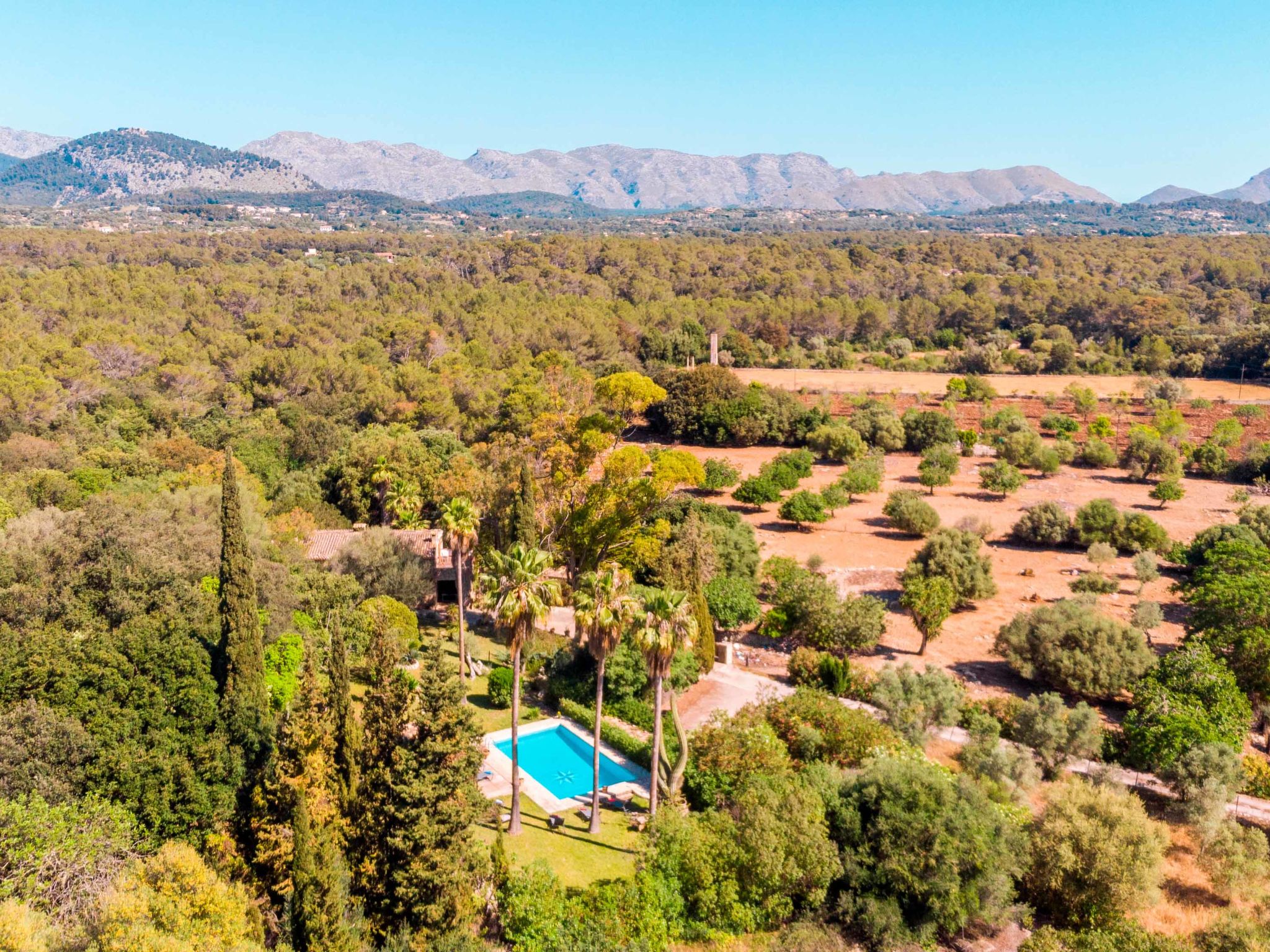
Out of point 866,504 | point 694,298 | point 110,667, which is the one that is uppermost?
point 694,298

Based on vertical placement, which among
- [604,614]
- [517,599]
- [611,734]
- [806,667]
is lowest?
[611,734]

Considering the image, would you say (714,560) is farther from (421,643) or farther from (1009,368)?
(1009,368)

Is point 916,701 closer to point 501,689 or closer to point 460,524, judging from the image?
point 501,689

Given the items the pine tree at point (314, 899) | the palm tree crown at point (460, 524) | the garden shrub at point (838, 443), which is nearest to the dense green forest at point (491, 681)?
the pine tree at point (314, 899)

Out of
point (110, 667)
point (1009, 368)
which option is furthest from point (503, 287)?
point (110, 667)

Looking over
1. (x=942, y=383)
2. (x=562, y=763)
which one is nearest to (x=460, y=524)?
(x=562, y=763)

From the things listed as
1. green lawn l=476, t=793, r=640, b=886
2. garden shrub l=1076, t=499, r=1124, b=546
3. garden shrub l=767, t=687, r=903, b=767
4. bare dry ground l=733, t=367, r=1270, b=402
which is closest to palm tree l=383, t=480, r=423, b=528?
green lawn l=476, t=793, r=640, b=886

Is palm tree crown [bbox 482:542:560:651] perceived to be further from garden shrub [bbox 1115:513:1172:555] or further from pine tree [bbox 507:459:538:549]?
garden shrub [bbox 1115:513:1172:555]
